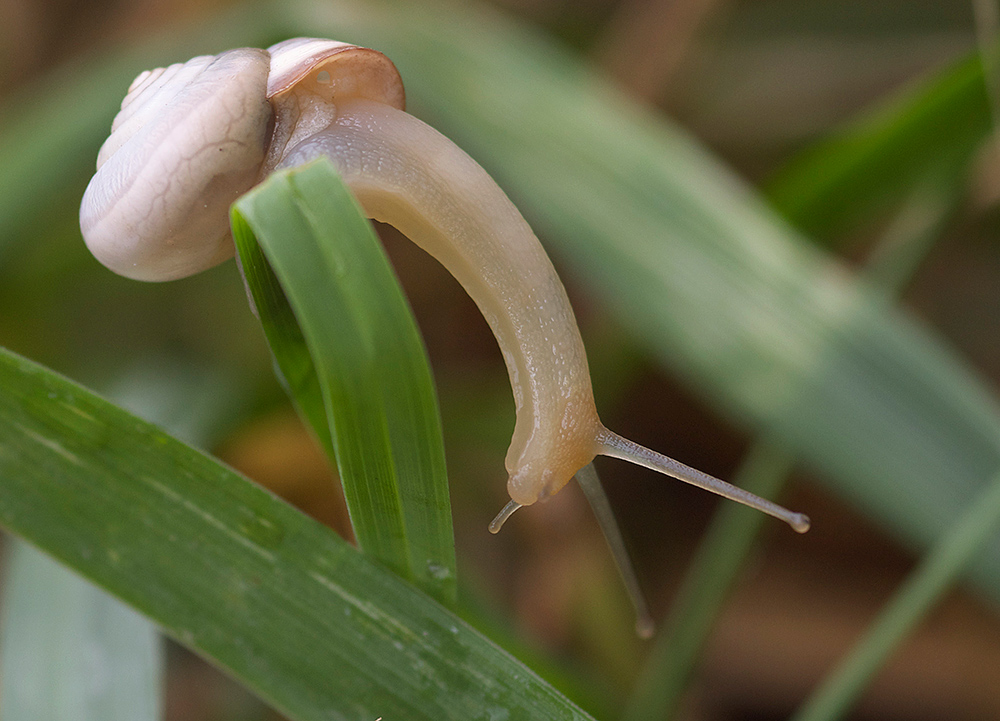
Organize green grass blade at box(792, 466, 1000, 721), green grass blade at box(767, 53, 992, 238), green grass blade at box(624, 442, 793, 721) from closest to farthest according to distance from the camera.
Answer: green grass blade at box(792, 466, 1000, 721) < green grass blade at box(624, 442, 793, 721) < green grass blade at box(767, 53, 992, 238)

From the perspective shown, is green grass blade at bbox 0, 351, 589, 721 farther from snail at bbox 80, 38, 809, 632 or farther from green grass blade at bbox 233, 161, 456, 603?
snail at bbox 80, 38, 809, 632

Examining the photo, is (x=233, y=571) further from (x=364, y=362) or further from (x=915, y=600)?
(x=915, y=600)

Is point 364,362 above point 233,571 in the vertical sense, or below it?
above

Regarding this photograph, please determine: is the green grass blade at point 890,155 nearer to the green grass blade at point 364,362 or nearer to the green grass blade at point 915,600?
the green grass blade at point 915,600

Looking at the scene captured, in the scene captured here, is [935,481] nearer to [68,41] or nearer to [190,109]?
[190,109]

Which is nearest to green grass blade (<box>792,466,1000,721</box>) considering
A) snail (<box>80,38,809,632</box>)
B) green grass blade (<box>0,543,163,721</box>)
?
snail (<box>80,38,809,632</box>)

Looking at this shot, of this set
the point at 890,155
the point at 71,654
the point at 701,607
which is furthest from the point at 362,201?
the point at 890,155
